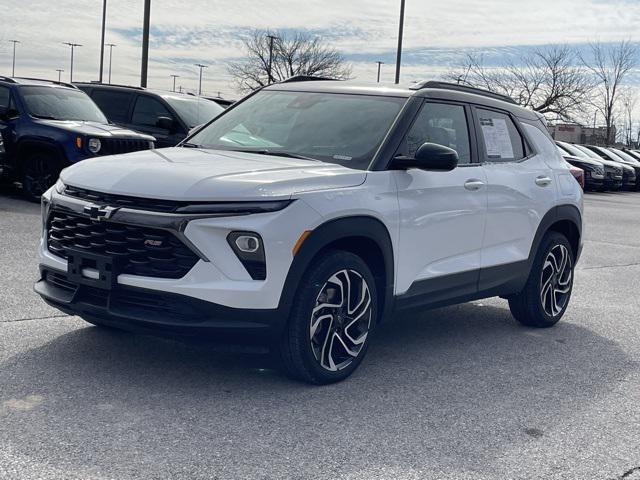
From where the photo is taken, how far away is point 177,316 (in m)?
4.75

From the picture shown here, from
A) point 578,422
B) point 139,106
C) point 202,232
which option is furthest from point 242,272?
point 139,106

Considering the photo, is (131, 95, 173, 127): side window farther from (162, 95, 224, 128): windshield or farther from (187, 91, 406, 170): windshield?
(187, 91, 406, 170): windshield

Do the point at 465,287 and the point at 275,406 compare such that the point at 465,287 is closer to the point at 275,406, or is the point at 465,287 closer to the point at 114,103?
the point at 275,406

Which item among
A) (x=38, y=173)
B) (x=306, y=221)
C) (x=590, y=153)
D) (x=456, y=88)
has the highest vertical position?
(x=456, y=88)

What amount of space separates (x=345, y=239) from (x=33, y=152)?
9.52 m

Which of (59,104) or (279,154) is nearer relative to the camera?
(279,154)

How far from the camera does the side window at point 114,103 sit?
16.2 meters

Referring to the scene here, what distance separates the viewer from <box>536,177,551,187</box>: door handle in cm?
706

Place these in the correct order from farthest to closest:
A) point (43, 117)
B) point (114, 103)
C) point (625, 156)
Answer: point (625, 156), point (114, 103), point (43, 117)

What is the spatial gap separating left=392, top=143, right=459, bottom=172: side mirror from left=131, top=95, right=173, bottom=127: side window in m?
10.8

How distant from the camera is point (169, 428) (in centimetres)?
435

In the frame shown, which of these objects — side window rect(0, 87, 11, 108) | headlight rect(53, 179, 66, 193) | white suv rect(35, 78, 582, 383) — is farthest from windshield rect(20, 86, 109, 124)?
headlight rect(53, 179, 66, 193)

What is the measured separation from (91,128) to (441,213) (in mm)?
8925

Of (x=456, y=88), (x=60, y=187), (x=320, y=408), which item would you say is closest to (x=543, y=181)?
(x=456, y=88)
